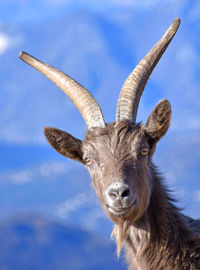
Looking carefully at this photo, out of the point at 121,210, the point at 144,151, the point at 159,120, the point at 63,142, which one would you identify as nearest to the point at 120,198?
the point at 121,210

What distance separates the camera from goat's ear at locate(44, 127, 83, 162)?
9203 mm

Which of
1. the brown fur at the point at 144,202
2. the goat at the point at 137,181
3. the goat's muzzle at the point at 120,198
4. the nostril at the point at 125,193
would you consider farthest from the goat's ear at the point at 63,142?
the nostril at the point at 125,193

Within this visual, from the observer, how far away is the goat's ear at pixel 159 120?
8703 mm

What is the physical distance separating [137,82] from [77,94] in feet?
4.07

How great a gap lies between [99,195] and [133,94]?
2.14 meters

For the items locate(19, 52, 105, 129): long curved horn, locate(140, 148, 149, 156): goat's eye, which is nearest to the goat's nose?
locate(140, 148, 149, 156): goat's eye

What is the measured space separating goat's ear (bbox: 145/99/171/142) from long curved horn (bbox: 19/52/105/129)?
2.93 feet

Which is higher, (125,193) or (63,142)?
(63,142)

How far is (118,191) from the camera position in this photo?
7633mm

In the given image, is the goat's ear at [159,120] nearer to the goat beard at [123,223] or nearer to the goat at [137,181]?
the goat at [137,181]

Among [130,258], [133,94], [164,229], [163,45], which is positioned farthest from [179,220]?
[163,45]

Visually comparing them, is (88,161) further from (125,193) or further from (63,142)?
(125,193)

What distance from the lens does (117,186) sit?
7.70m

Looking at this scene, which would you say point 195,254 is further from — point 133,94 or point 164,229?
point 133,94
